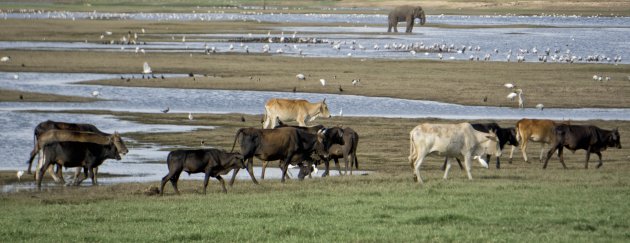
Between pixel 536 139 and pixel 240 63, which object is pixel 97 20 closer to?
pixel 240 63

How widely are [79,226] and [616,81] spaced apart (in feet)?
108

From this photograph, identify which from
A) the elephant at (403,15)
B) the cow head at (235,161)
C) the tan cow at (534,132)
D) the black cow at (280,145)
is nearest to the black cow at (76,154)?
the black cow at (280,145)

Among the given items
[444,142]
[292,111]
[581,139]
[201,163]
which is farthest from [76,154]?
[581,139]

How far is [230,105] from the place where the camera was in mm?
36562

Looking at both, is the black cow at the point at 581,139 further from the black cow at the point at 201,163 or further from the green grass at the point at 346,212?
the black cow at the point at 201,163

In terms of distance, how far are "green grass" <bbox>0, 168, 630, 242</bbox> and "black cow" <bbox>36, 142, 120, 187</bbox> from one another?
88 cm

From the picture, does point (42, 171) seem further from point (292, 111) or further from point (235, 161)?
point (292, 111)

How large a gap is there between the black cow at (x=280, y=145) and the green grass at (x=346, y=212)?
3.29 ft

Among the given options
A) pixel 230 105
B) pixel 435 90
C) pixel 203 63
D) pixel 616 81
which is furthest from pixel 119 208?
pixel 203 63

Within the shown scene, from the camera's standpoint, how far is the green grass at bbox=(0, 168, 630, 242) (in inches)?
528

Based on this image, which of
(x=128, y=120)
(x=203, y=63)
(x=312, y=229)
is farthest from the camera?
(x=203, y=63)

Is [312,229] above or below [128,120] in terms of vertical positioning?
above

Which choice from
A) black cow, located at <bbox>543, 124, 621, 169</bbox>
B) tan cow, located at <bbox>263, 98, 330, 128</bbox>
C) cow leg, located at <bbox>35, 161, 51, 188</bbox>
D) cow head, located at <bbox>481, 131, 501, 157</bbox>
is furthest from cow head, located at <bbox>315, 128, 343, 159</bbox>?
tan cow, located at <bbox>263, 98, 330, 128</bbox>

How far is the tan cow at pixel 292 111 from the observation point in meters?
28.9
